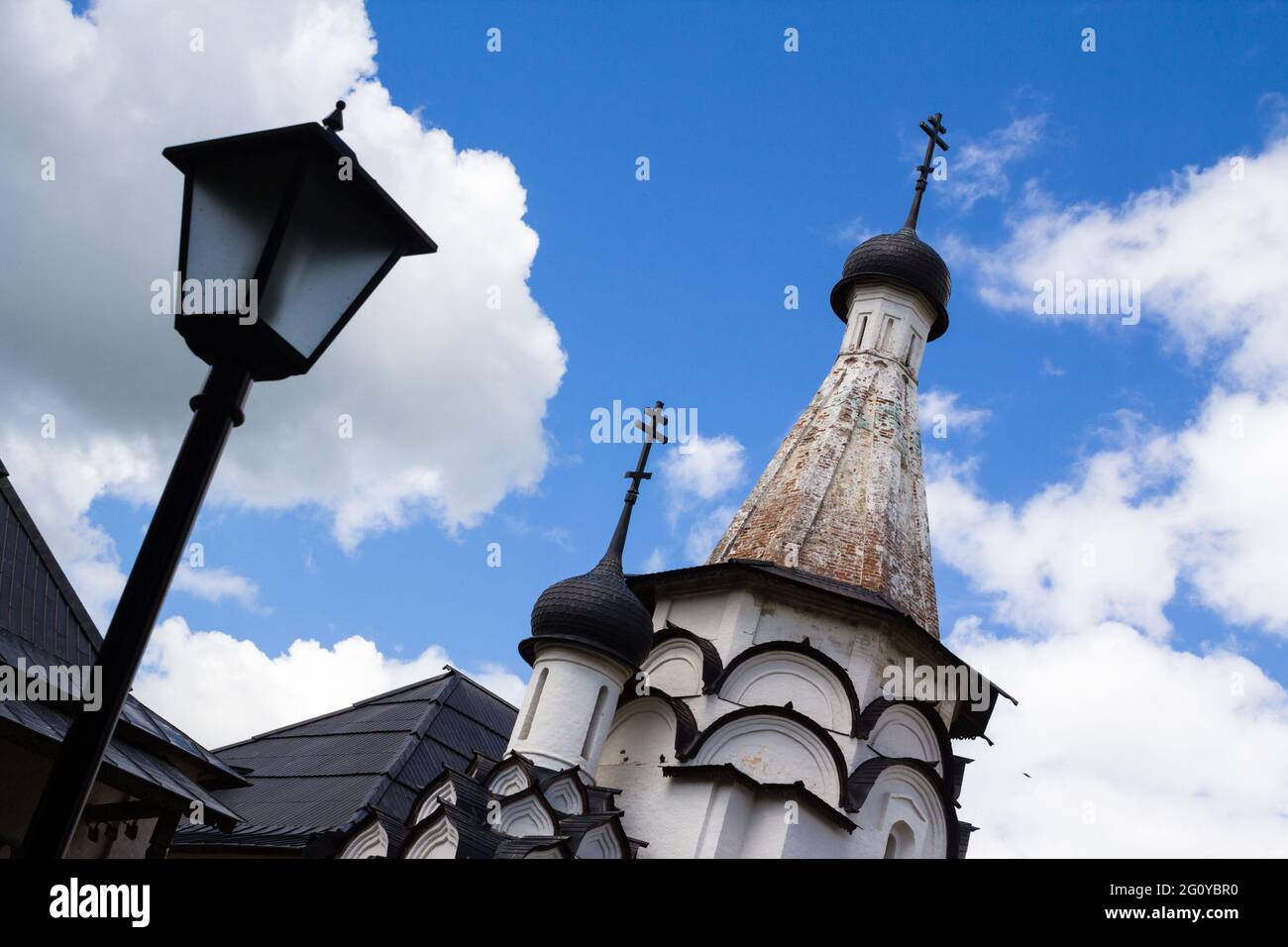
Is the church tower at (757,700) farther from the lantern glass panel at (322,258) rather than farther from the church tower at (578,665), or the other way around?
the lantern glass panel at (322,258)

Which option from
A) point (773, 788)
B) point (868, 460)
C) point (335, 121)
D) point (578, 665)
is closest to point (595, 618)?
point (578, 665)

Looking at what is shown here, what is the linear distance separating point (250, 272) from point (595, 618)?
1149 centimetres

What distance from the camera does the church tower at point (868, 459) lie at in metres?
15.7

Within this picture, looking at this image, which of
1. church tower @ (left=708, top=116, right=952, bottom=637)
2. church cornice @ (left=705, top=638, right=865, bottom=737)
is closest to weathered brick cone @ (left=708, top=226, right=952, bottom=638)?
church tower @ (left=708, top=116, right=952, bottom=637)

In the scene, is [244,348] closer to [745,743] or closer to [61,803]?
[61,803]

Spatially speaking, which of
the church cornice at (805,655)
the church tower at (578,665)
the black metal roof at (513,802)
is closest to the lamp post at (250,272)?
the black metal roof at (513,802)

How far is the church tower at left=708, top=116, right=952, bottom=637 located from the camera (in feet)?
51.4

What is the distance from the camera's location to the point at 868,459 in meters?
16.7

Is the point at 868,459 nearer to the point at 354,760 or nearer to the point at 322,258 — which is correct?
the point at 354,760
